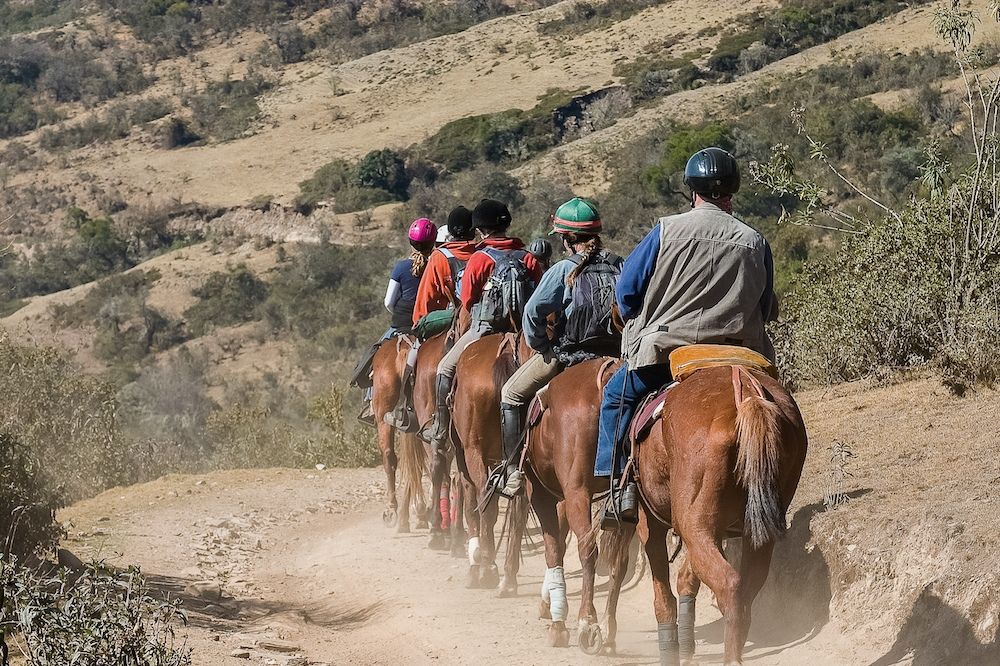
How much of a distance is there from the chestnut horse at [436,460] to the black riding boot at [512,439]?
7.24ft

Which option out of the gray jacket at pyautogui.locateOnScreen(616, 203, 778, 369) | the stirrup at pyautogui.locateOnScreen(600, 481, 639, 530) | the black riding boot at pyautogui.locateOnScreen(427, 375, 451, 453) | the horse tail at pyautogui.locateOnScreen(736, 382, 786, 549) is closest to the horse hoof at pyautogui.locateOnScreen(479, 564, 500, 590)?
the black riding boot at pyautogui.locateOnScreen(427, 375, 451, 453)

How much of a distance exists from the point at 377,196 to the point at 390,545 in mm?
46818

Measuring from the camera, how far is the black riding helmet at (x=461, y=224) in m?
10.8

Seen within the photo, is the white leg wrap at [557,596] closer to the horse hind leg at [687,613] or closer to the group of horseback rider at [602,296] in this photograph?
the group of horseback rider at [602,296]

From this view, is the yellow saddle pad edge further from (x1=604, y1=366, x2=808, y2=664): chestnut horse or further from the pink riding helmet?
the pink riding helmet

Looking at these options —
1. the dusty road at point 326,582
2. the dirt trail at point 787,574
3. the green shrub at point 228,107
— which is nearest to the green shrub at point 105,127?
the green shrub at point 228,107

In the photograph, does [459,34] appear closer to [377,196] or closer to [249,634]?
[377,196]

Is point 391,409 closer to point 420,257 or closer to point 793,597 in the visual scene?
point 420,257

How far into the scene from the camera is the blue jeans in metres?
6.69

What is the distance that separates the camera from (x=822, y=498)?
26.7 ft

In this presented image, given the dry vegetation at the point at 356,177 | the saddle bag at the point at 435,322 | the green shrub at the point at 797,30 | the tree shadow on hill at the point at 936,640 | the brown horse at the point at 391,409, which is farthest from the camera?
the green shrub at the point at 797,30

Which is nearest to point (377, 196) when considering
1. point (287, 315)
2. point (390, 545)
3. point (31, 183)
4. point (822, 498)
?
point (287, 315)

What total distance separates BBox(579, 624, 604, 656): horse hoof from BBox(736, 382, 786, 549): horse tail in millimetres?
2226

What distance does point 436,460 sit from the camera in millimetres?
11320
